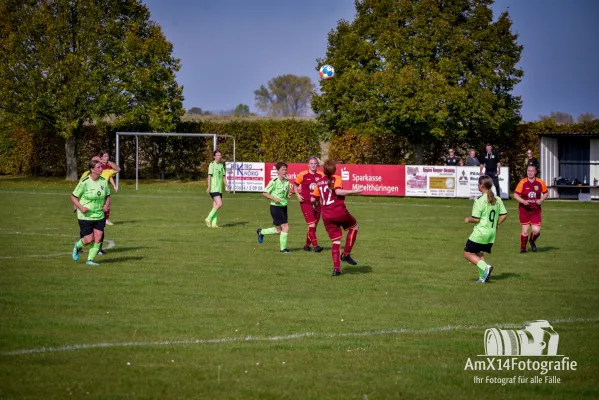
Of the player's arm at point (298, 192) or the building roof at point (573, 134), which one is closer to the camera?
the player's arm at point (298, 192)

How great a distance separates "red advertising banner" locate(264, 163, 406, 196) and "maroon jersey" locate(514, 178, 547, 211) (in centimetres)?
2183

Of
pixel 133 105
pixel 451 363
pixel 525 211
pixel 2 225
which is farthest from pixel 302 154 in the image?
pixel 451 363

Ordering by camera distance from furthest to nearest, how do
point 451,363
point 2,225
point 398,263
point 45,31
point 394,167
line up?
1. point 45,31
2. point 394,167
3. point 2,225
4. point 398,263
5. point 451,363

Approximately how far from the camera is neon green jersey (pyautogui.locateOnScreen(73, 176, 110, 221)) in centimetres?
1609

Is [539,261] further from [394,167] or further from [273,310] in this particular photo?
[394,167]

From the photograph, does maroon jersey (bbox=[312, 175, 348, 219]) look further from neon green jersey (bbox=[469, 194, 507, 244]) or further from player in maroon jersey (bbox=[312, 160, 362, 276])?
neon green jersey (bbox=[469, 194, 507, 244])

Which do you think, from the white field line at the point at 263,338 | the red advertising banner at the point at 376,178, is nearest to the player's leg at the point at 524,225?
the white field line at the point at 263,338

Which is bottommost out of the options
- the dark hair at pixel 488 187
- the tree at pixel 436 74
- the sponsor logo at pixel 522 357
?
the sponsor logo at pixel 522 357

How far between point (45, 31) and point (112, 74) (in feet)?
14.2

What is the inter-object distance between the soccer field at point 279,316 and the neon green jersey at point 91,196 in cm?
90

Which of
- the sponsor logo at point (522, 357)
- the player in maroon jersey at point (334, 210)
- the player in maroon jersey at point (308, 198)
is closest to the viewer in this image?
the sponsor logo at point (522, 357)

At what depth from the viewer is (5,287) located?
13.4 meters

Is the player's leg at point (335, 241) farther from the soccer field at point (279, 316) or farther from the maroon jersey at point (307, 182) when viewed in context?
the maroon jersey at point (307, 182)

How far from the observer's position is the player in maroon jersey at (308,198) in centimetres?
Result: 1917
